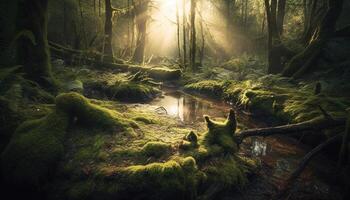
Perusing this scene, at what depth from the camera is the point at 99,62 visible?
18.1 metres

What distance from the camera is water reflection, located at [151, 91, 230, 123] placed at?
39.8 feet

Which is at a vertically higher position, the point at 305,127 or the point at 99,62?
the point at 99,62

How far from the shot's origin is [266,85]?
14.4 metres

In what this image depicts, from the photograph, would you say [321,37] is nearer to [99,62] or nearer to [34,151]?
[99,62]

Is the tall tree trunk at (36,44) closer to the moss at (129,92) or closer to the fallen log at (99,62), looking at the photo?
the moss at (129,92)

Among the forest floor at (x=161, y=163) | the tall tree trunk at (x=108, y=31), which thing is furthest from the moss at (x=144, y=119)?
the tall tree trunk at (x=108, y=31)

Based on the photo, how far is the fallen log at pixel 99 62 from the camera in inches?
648

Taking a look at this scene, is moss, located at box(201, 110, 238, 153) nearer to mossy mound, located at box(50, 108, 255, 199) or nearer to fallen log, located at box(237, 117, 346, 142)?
mossy mound, located at box(50, 108, 255, 199)

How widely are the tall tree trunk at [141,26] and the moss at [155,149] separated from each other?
18922mm

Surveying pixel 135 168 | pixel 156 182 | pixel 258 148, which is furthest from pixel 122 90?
pixel 156 182

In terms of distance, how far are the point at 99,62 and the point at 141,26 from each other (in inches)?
330

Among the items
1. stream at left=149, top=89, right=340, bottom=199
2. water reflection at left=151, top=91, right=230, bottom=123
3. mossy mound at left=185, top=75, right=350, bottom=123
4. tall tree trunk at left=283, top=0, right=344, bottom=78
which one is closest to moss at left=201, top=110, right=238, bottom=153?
stream at left=149, top=89, right=340, bottom=199

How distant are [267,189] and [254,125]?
5265 mm

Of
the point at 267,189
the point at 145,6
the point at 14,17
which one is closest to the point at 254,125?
the point at 267,189
